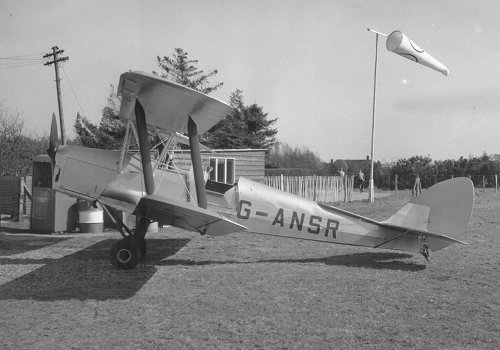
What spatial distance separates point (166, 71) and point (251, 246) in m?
28.4

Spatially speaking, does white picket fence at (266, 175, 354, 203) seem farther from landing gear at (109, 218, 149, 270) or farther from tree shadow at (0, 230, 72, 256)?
landing gear at (109, 218, 149, 270)

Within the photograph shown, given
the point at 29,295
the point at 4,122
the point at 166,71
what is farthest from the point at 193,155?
the point at 166,71

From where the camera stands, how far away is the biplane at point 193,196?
6.58 metres

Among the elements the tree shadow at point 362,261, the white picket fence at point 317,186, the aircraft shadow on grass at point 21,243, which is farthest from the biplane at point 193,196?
the white picket fence at point 317,186

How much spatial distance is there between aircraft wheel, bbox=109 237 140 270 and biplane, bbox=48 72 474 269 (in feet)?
0.05

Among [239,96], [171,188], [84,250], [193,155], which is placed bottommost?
[84,250]

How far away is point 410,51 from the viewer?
41.7 ft

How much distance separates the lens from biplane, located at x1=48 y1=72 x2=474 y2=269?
21.6 ft

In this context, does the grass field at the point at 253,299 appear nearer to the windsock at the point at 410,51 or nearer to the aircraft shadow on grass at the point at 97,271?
the aircraft shadow on grass at the point at 97,271

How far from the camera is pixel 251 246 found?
9.62 meters

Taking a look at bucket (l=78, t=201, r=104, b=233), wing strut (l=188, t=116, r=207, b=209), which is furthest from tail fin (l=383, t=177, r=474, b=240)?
bucket (l=78, t=201, r=104, b=233)

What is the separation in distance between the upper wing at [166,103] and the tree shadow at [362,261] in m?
2.31

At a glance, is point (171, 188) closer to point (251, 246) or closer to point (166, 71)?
point (251, 246)

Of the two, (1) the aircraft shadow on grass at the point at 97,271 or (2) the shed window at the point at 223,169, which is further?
(2) the shed window at the point at 223,169
